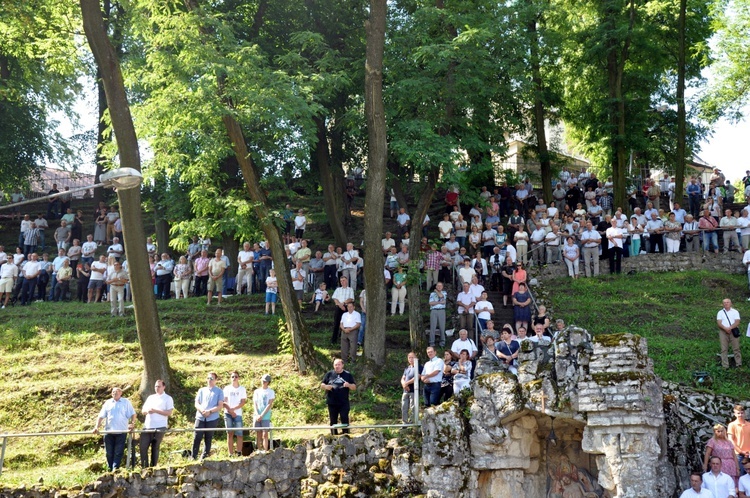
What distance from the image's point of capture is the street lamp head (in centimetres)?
1195

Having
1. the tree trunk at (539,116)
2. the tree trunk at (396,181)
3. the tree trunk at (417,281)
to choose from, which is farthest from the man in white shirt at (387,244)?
the tree trunk at (539,116)

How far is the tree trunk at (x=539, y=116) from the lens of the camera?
90.9 feet

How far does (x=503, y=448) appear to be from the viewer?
14742mm

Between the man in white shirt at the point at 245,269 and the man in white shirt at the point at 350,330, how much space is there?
192 inches

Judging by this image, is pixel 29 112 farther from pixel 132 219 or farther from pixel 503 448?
pixel 503 448

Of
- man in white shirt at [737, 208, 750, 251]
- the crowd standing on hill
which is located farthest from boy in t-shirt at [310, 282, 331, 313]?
man in white shirt at [737, 208, 750, 251]

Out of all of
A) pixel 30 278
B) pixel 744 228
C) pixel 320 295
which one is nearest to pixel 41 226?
pixel 30 278

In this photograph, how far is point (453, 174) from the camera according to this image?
21.5 meters

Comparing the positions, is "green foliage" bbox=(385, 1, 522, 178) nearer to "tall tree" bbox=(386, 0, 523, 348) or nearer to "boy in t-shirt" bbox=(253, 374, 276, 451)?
"tall tree" bbox=(386, 0, 523, 348)

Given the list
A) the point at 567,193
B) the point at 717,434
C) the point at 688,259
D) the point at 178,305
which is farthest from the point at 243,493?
the point at 567,193

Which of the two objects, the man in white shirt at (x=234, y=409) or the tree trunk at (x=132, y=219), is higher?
the tree trunk at (x=132, y=219)

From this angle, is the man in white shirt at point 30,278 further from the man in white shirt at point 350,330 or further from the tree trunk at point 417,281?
the tree trunk at point 417,281

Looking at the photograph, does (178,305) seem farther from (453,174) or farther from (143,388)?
(453,174)

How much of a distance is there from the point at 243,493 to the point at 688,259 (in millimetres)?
14126
